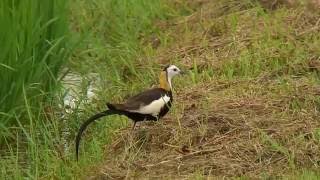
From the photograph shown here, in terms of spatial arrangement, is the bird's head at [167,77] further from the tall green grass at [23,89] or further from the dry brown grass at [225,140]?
the tall green grass at [23,89]

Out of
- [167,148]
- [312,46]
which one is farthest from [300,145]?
[312,46]

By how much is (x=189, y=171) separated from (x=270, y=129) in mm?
624

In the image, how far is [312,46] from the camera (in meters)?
7.22

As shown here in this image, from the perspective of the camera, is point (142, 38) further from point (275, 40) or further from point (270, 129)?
point (270, 129)

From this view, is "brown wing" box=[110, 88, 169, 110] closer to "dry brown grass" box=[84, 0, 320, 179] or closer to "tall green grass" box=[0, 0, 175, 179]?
"dry brown grass" box=[84, 0, 320, 179]

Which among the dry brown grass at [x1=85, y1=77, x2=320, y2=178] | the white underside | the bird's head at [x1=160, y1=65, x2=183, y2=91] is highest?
the bird's head at [x1=160, y1=65, x2=183, y2=91]

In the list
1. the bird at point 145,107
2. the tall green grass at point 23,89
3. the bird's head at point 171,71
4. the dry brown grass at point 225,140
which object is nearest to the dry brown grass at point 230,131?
the dry brown grass at point 225,140

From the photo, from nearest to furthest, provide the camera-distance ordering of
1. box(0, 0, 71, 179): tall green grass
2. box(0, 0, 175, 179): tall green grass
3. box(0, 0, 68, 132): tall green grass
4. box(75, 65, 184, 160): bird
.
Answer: box(75, 65, 184, 160): bird < box(0, 0, 175, 179): tall green grass < box(0, 0, 71, 179): tall green grass < box(0, 0, 68, 132): tall green grass

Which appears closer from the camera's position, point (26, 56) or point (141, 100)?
point (141, 100)

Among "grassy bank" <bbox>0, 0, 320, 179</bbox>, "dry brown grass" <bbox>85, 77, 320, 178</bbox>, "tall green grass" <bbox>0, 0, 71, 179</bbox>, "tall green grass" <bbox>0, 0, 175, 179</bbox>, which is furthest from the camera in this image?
"tall green grass" <bbox>0, 0, 71, 179</bbox>

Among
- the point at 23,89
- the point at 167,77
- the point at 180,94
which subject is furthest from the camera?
the point at 180,94

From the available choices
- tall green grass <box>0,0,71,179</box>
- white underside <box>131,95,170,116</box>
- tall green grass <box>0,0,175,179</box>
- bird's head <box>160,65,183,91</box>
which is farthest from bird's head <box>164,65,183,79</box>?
tall green grass <box>0,0,71,179</box>

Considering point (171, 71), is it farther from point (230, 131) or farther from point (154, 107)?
point (230, 131)

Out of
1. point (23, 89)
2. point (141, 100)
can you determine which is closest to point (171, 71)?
point (141, 100)
